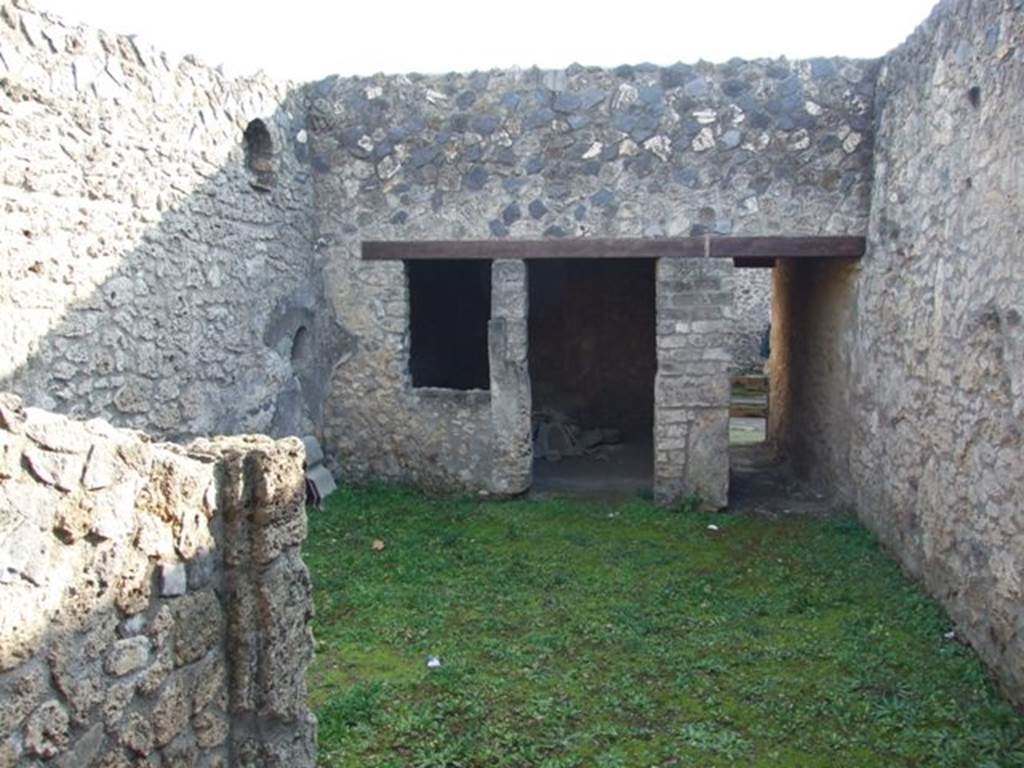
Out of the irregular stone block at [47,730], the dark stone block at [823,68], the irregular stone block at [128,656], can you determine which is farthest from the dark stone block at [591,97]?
the irregular stone block at [47,730]

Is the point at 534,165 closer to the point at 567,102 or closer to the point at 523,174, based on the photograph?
Result: the point at 523,174

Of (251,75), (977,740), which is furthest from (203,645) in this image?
(251,75)

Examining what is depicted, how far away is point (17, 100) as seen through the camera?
196 inches

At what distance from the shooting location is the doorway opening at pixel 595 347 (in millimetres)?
12320

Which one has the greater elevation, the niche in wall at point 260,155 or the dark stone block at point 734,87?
the dark stone block at point 734,87

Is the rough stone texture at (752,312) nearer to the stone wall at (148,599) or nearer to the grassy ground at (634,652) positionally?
the grassy ground at (634,652)

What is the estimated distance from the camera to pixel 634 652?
17.7 feet

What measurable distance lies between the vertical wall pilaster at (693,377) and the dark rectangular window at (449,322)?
3.30m

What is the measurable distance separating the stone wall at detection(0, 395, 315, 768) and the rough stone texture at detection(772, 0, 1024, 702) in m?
3.73

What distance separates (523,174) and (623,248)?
3.68 feet

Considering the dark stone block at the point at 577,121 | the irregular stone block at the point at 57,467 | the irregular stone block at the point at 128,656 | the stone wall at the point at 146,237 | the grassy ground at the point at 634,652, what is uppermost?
the dark stone block at the point at 577,121

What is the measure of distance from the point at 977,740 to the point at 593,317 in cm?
870

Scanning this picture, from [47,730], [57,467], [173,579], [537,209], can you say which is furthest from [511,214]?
[47,730]

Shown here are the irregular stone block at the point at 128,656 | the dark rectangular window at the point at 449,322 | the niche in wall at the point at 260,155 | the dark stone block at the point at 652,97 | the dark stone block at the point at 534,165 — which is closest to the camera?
the irregular stone block at the point at 128,656
